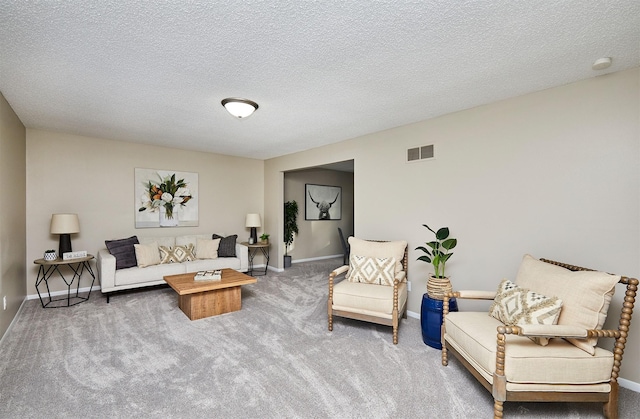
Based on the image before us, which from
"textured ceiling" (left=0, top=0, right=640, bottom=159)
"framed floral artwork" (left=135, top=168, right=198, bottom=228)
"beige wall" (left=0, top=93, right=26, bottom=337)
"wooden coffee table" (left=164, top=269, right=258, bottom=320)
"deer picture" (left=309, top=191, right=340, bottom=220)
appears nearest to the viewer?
"textured ceiling" (left=0, top=0, right=640, bottom=159)

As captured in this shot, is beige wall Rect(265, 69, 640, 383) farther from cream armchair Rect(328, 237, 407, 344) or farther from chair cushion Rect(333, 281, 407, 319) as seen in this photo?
chair cushion Rect(333, 281, 407, 319)

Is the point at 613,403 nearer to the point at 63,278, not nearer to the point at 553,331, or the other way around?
the point at 553,331

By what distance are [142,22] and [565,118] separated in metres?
3.30

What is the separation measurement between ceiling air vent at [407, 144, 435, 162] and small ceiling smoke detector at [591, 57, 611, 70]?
1540 millimetres

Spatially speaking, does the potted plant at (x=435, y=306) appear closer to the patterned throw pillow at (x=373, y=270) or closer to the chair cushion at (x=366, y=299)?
the chair cushion at (x=366, y=299)

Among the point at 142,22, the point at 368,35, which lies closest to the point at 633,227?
the point at 368,35

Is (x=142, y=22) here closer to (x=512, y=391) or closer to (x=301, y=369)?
(x=301, y=369)

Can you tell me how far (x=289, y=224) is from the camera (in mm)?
6734

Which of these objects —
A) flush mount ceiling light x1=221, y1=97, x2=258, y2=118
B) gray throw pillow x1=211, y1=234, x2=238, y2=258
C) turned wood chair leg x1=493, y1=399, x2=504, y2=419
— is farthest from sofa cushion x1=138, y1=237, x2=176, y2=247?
turned wood chair leg x1=493, y1=399, x2=504, y2=419

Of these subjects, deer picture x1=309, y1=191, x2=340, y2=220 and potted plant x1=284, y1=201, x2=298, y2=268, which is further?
deer picture x1=309, y1=191, x2=340, y2=220

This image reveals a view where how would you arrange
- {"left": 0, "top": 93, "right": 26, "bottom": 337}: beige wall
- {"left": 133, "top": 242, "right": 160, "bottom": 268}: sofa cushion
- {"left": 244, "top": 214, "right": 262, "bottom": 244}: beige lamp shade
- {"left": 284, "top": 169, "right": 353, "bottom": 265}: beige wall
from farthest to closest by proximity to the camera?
{"left": 284, "top": 169, "right": 353, "bottom": 265}: beige wall → {"left": 244, "top": 214, "right": 262, "bottom": 244}: beige lamp shade → {"left": 133, "top": 242, "right": 160, "bottom": 268}: sofa cushion → {"left": 0, "top": 93, "right": 26, "bottom": 337}: beige wall

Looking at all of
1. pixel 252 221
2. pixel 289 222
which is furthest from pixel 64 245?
pixel 289 222

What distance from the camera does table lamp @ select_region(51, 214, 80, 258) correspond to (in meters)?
3.96

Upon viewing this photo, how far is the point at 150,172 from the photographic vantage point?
5152mm
